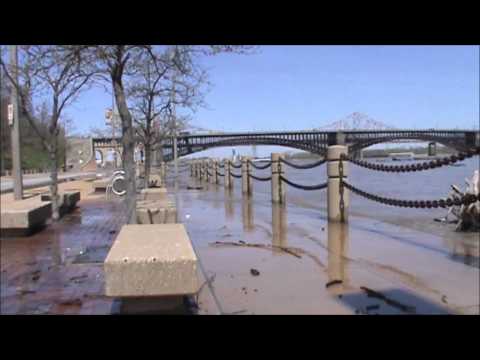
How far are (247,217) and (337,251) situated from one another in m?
4.25

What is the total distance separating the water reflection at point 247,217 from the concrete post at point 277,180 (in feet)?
2.21

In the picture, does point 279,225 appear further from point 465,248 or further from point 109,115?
point 109,115

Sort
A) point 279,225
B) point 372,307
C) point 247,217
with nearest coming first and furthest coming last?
A: point 372,307
point 279,225
point 247,217

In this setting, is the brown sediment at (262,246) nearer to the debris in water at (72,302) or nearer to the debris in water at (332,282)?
the debris in water at (332,282)

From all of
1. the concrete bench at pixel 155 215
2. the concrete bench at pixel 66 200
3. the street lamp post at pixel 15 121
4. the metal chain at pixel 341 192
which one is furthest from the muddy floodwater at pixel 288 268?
the concrete bench at pixel 66 200

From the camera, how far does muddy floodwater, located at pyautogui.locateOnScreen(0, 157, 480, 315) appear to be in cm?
402

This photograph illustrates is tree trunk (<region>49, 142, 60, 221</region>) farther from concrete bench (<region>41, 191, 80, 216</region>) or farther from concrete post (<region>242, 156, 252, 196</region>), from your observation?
concrete post (<region>242, 156, 252, 196</region>)

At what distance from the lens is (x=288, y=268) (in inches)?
209

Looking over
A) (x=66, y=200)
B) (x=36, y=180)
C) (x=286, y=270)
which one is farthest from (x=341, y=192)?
(x=36, y=180)

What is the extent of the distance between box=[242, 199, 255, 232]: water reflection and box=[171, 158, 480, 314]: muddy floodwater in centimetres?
3

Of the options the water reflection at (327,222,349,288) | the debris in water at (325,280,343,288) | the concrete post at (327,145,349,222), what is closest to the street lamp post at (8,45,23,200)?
→ the concrete post at (327,145,349,222)
